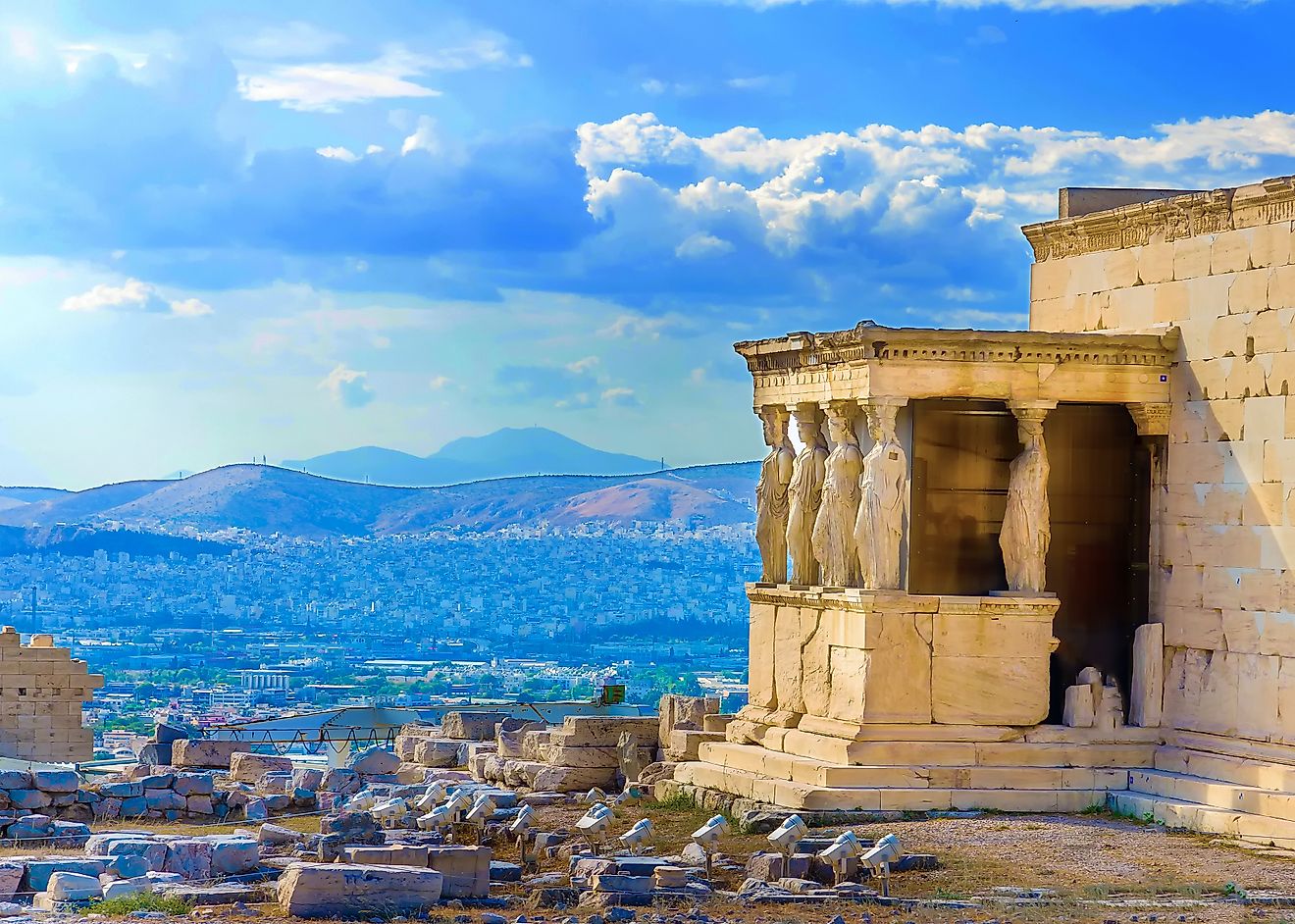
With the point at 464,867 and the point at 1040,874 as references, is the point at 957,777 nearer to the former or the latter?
the point at 1040,874

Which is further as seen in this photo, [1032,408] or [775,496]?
[775,496]

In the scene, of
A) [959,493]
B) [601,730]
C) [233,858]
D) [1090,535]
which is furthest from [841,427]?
[233,858]

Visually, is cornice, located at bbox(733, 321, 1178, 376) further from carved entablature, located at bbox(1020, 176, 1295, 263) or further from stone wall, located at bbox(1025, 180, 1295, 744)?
carved entablature, located at bbox(1020, 176, 1295, 263)

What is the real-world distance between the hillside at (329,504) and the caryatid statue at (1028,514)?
346 ft

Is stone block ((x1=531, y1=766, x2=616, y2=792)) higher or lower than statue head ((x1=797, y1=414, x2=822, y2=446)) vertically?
lower

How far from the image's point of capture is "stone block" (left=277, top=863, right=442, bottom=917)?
16594 mm

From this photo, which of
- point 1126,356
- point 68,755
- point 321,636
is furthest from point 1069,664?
point 321,636

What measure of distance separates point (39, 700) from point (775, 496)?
9614 mm

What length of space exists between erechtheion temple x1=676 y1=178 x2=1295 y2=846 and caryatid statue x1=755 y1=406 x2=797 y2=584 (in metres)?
0.51

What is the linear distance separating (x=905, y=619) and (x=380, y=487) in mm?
124223

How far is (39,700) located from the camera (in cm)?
2833

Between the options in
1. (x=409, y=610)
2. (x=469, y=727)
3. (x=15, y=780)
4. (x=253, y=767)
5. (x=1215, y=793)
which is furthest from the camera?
(x=409, y=610)

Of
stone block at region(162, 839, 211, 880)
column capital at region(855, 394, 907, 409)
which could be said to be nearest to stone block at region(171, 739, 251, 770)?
stone block at region(162, 839, 211, 880)

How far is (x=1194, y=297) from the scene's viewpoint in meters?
21.9
